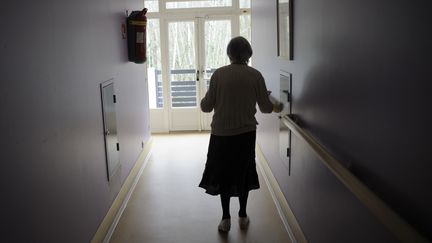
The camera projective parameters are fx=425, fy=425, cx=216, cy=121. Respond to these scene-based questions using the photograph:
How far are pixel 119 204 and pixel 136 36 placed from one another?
6.22 feet

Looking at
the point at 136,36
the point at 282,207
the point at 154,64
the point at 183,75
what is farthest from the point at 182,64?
the point at 282,207

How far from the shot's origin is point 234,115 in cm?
310

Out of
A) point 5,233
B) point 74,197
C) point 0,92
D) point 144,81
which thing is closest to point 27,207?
point 5,233

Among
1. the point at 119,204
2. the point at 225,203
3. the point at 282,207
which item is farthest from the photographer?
the point at 119,204

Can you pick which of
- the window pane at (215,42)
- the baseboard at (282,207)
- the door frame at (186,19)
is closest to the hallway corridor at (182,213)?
the baseboard at (282,207)

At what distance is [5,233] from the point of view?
165cm

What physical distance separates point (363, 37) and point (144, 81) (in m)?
4.65

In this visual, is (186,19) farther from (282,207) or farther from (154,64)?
(282,207)

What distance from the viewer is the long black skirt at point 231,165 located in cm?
319

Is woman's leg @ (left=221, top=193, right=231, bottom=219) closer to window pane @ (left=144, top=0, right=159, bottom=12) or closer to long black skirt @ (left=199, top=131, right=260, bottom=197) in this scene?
long black skirt @ (left=199, top=131, right=260, bottom=197)

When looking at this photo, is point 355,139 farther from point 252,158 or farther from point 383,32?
point 252,158

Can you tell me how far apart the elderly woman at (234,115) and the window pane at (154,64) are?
446 centimetres

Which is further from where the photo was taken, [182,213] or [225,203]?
[182,213]

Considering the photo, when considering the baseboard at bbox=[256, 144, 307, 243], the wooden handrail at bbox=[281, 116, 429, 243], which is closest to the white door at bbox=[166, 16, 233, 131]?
the baseboard at bbox=[256, 144, 307, 243]
